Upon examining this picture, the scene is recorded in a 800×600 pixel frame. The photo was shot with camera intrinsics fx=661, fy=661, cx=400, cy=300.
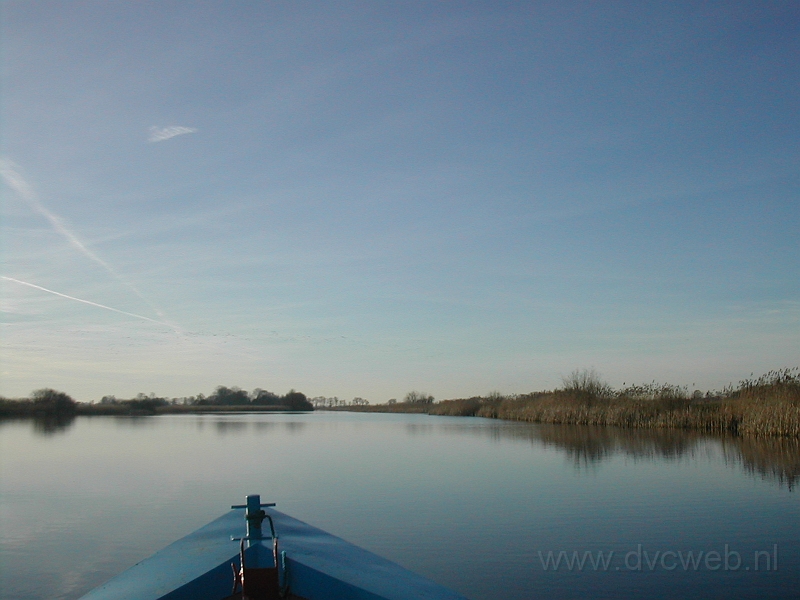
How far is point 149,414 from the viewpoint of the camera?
173ft

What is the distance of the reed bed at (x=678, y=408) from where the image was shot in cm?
1712

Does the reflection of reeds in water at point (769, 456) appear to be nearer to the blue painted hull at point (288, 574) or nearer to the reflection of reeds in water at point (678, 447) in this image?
the reflection of reeds in water at point (678, 447)

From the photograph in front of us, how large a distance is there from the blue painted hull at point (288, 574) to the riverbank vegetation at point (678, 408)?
1605 cm

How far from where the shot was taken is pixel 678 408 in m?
22.6

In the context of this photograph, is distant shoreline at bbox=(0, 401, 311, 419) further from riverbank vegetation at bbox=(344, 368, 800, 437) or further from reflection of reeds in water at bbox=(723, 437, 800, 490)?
reflection of reeds in water at bbox=(723, 437, 800, 490)

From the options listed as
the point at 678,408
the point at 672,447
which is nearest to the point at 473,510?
the point at 672,447

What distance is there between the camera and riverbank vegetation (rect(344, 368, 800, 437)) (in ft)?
56.2

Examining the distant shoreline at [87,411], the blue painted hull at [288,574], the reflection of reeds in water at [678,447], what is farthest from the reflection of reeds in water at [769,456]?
the distant shoreline at [87,411]

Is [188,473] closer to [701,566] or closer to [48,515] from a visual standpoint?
[48,515]

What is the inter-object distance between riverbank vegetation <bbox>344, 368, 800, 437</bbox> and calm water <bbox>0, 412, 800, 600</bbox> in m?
1.05

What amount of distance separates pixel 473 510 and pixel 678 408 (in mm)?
16276

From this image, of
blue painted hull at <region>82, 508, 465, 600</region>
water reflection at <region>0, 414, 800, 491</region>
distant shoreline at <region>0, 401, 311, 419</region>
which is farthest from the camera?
distant shoreline at <region>0, 401, 311, 419</region>

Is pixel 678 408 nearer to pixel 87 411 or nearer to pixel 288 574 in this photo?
pixel 288 574

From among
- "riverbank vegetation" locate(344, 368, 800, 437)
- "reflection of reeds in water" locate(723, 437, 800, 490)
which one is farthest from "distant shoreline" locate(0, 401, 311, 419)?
"reflection of reeds in water" locate(723, 437, 800, 490)
